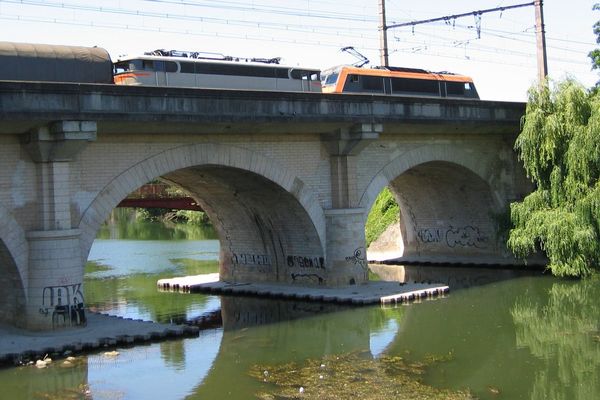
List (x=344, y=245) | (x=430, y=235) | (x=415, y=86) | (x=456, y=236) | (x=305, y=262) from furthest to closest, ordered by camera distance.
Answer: (x=430, y=235)
(x=456, y=236)
(x=415, y=86)
(x=305, y=262)
(x=344, y=245)

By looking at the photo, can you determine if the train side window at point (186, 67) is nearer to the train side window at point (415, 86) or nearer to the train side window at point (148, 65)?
the train side window at point (148, 65)

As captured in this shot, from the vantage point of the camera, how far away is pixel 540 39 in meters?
35.2

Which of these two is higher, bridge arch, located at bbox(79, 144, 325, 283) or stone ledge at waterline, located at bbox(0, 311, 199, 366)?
bridge arch, located at bbox(79, 144, 325, 283)

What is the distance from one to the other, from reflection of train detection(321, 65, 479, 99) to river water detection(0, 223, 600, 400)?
23.8 feet

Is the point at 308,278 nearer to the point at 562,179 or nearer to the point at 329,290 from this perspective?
the point at 329,290

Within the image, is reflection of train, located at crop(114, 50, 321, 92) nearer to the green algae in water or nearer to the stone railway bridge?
the stone railway bridge

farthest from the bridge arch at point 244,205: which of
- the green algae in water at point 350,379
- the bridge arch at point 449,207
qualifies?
the green algae in water at point 350,379

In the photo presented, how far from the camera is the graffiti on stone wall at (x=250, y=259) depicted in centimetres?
3228

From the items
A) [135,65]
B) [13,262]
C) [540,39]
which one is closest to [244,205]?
[135,65]

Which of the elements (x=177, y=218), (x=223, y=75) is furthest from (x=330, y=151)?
(x=177, y=218)

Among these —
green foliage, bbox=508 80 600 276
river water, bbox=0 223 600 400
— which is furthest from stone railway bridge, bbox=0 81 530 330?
river water, bbox=0 223 600 400

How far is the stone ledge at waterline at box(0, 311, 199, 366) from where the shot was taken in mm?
20688

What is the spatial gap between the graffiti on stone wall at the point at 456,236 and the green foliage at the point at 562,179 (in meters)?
4.41

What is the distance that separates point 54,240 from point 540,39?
21.1m
